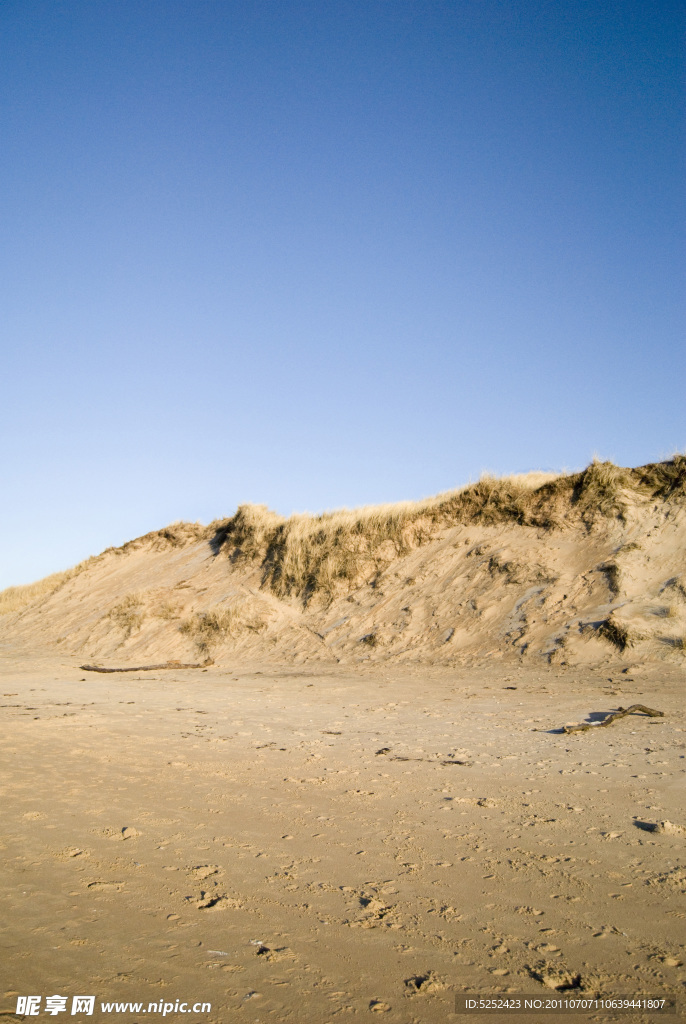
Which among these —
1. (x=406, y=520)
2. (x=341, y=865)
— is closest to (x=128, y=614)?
(x=406, y=520)

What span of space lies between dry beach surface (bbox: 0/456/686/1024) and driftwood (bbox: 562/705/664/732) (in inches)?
4.2

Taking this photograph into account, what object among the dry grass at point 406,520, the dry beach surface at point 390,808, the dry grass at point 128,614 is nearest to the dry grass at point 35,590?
the dry grass at point 128,614

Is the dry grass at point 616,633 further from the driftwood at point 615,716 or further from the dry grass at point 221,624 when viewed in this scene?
the dry grass at point 221,624

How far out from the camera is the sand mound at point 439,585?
12.6 metres

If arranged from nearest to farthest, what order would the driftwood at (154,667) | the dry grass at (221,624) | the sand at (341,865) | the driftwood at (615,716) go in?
the sand at (341,865), the driftwood at (615,716), the driftwood at (154,667), the dry grass at (221,624)

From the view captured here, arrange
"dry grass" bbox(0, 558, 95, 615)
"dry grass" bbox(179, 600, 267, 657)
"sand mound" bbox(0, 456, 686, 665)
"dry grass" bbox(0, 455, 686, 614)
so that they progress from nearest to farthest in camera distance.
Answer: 1. "sand mound" bbox(0, 456, 686, 665)
2. "dry grass" bbox(0, 455, 686, 614)
3. "dry grass" bbox(179, 600, 267, 657)
4. "dry grass" bbox(0, 558, 95, 615)

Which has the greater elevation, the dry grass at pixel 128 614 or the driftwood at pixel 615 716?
the dry grass at pixel 128 614

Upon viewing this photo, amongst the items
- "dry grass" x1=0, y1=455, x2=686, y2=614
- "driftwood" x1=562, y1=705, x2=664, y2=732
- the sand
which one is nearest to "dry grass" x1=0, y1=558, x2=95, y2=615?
"dry grass" x1=0, y1=455, x2=686, y2=614

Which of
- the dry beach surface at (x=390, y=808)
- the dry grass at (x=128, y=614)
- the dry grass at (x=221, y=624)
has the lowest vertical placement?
the dry beach surface at (x=390, y=808)

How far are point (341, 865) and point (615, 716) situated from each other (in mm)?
4854

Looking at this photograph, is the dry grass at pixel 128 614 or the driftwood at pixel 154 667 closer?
the driftwood at pixel 154 667

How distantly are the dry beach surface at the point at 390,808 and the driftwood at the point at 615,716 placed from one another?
11 cm

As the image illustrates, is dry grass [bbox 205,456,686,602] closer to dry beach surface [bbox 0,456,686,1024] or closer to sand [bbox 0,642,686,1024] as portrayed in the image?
dry beach surface [bbox 0,456,686,1024]

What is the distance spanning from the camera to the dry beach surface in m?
2.61
